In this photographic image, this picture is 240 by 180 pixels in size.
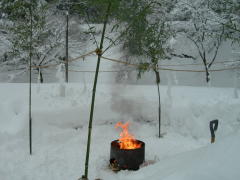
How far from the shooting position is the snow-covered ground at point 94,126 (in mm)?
4703

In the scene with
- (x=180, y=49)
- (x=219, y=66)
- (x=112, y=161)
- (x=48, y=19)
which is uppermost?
(x=48, y=19)

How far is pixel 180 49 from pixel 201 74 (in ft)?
6.41

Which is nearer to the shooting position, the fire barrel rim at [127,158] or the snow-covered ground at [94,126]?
the fire barrel rim at [127,158]

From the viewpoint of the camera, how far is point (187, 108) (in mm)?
6859

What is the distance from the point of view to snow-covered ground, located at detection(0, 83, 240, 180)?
470cm

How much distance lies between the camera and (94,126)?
680cm

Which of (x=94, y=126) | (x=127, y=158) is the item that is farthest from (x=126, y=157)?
(x=94, y=126)

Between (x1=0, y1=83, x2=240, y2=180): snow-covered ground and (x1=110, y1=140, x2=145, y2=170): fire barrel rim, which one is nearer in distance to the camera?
(x1=110, y1=140, x2=145, y2=170): fire barrel rim

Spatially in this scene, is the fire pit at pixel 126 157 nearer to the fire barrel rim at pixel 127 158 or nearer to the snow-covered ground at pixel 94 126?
the fire barrel rim at pixel 127 158

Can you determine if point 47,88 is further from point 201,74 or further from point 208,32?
point 201,74

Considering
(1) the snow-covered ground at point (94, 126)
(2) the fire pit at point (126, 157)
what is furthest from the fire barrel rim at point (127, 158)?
(1) the snow-covered ground at point (94, 126)

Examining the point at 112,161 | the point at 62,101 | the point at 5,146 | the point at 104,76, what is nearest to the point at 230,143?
the point at 112,161

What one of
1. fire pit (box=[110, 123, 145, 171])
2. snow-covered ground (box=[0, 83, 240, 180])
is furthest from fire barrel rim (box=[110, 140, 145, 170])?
snow-covered ground (box=[0, 83, 240, 180])

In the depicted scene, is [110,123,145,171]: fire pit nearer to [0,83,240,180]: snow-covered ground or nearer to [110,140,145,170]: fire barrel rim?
[110,140,145,170]: fire barrel rim
